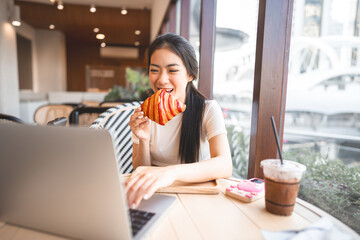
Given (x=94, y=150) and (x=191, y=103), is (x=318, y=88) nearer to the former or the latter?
(x=191, y=103)

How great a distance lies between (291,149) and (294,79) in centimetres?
41

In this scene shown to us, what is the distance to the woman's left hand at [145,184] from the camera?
0.61 meters

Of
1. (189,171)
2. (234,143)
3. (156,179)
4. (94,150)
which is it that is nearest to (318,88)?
(234,143)

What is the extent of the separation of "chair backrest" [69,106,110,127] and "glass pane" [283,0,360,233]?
4.78 ft

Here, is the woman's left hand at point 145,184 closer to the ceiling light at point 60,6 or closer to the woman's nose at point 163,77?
the woman's nose at point 163,77

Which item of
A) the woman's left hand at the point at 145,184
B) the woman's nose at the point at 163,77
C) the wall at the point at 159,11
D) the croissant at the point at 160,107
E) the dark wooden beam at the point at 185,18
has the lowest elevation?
the woman's left hand at the point at 145,184

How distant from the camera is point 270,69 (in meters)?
1.16

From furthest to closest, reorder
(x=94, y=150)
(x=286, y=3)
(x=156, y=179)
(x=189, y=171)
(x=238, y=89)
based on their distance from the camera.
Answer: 1. (x=238, y=89)
2. (x=286, y=3)
3. (x=189, y=171)
4. (x=156, y=179)
5. (x=94, y=150)

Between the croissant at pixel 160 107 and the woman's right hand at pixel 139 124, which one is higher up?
the croissant at pixel 160 107

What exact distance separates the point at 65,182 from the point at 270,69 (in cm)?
103

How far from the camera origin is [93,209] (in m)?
0.49

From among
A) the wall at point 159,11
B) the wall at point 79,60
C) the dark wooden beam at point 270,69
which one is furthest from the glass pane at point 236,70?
the wall at point 79,60

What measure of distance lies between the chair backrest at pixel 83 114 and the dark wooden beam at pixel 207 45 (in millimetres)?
931

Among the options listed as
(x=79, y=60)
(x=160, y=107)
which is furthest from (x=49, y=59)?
(x=160, y=107)
